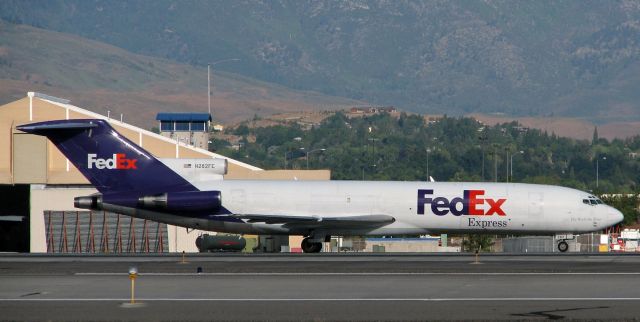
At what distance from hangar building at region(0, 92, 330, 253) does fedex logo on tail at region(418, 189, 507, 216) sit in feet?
78.7

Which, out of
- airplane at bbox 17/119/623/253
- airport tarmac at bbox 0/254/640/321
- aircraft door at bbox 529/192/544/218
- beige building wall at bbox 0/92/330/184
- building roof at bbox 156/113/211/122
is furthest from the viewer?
building roof at bbox 156/113/211/122

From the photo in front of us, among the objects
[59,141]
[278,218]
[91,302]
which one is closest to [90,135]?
[59,141]

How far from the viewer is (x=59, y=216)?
271 ft

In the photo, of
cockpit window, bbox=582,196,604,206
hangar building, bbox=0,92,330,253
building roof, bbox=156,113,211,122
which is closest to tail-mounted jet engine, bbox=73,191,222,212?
cockpit window, bbox=582,196,604,206

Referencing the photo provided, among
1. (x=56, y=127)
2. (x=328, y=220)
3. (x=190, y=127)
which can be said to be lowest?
(x=328, y=220)

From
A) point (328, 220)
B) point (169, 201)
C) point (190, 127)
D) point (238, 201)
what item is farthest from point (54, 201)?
point (190, 127)

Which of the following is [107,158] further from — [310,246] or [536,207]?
[536,207]

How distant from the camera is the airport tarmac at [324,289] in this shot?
112 ft

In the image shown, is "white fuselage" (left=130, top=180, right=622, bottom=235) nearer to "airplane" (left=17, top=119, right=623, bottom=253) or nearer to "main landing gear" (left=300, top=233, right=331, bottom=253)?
"airplane" (left=17, top=119, right=623, bottom=253)

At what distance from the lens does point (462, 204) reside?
61.8 metres

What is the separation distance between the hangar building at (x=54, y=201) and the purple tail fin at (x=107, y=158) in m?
19.7

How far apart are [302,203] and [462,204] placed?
26.0ft

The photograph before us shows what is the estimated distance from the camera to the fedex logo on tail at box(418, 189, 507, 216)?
61.7 metres

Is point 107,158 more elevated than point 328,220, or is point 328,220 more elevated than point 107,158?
point 107,158
